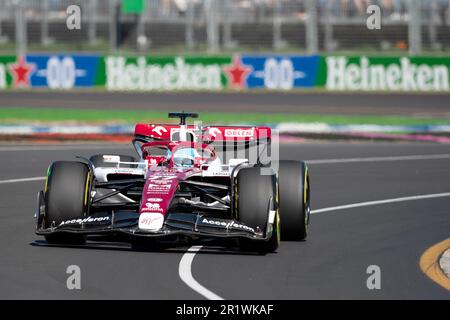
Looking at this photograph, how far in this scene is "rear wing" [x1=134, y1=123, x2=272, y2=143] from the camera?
13.8 meters

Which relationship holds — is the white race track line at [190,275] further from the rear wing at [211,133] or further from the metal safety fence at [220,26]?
the metal safety fence at [220,26]

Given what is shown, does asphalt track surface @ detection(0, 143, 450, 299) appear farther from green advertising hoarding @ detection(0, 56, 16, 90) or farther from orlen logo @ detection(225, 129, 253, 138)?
green advertising hoarding @ detection(0, 56, 16, 90)

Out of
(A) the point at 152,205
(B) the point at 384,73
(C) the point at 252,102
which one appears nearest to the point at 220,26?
(B) the point at 384,73

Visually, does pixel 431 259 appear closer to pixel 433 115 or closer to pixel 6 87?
pixel 433 115

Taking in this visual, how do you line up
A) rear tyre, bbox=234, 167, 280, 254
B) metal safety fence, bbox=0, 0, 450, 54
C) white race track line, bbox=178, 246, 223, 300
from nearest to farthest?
white race track line, bbox=178, 246, 223, 300, rear tyre, bbox=234, 167, 280, 254, metal safety fence, bbox=0, 0, 450, 54

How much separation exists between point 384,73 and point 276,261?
3078 cm

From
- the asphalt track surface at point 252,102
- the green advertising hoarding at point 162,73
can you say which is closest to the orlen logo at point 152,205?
the asphalt track surface at point 252,102

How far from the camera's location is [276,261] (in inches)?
458

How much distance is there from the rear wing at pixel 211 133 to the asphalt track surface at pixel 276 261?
→ 1286 mm

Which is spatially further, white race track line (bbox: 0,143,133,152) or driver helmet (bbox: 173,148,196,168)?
white race track line (bbox: 0,143,133,152)

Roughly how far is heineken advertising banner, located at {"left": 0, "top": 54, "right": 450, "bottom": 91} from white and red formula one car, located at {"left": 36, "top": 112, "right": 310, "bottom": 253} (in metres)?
28.2

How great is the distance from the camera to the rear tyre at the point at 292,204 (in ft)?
42.2

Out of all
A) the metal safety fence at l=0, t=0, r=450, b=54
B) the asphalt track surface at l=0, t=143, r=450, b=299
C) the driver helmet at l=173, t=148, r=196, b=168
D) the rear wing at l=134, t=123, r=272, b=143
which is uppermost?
the metal safety fence at l=0, t=0, r=450, b=54

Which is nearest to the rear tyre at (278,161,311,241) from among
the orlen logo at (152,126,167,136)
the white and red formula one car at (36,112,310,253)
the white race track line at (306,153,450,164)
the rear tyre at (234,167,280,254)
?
the white and red formula one car at (36,112,310,253)
